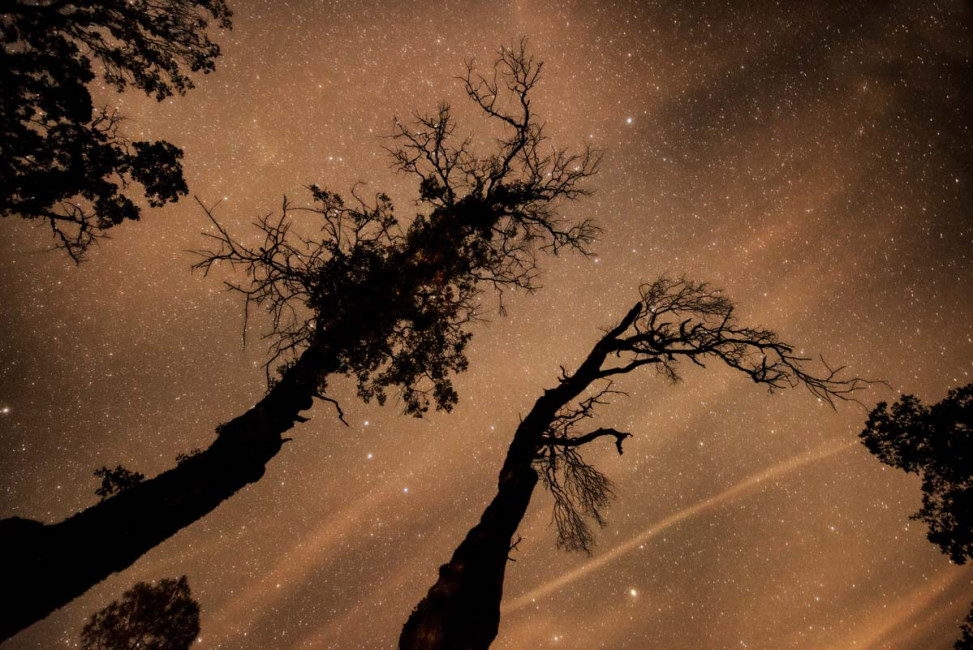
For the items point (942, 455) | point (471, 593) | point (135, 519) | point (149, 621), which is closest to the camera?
point (471, 593)

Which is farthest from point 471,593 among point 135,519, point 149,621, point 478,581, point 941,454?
point 149,621

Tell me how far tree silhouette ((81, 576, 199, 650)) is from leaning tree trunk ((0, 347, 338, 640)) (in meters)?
14.2

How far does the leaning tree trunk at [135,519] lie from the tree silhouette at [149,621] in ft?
46.5

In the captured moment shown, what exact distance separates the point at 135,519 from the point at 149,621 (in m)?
15.1

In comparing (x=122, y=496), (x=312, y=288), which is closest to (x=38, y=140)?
(x=312, y=288)

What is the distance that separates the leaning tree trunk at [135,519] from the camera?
3.64m

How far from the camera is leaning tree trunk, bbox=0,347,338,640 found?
364 cm

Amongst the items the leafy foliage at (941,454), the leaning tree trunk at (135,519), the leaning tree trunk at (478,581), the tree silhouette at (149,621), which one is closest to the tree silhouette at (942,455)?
the leafy foliage at (941,454)

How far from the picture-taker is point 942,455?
26.9 feet

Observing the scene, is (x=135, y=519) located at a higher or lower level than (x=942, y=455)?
higher

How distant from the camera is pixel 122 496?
451 centimetres

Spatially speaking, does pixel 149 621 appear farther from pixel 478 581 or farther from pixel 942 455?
pixel 942 455

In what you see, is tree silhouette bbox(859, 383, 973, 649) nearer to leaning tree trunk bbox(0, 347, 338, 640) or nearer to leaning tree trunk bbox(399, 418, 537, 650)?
leaning tree trunk bbox(399, 418, 537, 650)

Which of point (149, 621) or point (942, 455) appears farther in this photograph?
point (149, 621)
